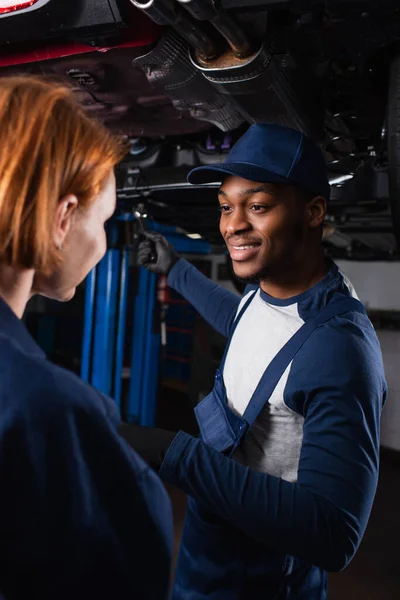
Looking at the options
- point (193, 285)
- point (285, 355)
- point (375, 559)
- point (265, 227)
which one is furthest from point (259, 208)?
point (375, 559)

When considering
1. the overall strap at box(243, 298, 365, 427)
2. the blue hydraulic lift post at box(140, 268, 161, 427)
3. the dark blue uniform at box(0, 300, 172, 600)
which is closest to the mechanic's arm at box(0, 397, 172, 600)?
the dark blue uniform at box(0, 300, 172, 600)

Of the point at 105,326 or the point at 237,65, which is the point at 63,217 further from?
the point at 105,326

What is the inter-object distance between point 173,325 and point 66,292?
6090mm

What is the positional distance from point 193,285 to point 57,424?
1.21m

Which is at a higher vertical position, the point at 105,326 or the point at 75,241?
the point at 75,241

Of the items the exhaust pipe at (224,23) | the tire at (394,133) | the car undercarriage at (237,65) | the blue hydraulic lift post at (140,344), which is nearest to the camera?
the exhaust pipe at (224,23)

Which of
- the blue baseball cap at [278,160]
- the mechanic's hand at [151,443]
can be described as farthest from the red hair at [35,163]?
the blue baseball cap at [278,160]

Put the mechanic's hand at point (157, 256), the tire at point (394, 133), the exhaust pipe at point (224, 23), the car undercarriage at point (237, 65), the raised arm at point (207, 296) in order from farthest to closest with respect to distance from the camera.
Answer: the mechanic's hand at point (157, 256) → the raised arm at point (207, 296) → the tire at point (394, 133) → the car undercarriage at point (237, 65) → the exhaust pipe at point (224, 23)

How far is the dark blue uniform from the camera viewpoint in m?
0.49

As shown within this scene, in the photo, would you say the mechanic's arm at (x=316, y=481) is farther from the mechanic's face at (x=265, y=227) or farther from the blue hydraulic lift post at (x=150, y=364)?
the blue hydraulic lift post at (x=150, y=364)

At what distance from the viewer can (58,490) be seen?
0.50 meters

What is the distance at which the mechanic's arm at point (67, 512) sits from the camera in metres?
0.49

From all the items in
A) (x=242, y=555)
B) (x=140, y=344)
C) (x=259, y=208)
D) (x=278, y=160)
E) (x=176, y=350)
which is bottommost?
(x=176, y=350)

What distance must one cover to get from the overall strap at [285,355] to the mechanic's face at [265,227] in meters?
0.16
